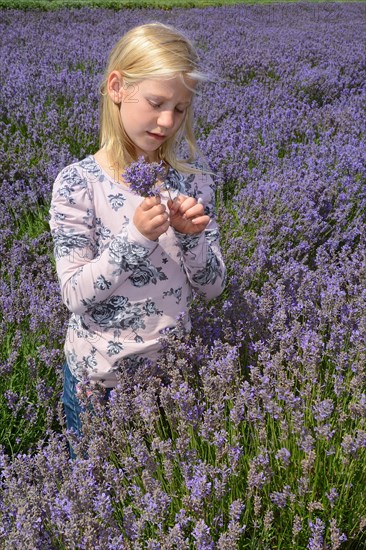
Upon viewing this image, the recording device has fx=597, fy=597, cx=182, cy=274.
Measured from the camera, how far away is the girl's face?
177 cm

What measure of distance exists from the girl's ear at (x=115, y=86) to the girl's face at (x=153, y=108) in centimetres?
1

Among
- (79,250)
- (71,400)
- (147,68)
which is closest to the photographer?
(147,68)

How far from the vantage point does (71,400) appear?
218cm

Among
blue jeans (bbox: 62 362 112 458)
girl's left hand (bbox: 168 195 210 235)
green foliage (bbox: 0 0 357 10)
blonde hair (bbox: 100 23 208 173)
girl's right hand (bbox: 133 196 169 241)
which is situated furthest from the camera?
→ green foliage (bbox: 0 0 357 10)

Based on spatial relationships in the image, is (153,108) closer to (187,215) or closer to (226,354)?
(187,215)

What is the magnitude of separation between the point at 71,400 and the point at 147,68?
46.7 inches

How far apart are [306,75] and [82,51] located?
2510 millimetres

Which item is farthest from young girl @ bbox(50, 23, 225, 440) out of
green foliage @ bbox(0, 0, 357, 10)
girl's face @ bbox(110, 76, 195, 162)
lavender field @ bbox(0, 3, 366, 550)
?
green foliage @ bbox(0, 0, 357, 10)

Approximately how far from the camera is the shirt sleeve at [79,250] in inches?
68.8

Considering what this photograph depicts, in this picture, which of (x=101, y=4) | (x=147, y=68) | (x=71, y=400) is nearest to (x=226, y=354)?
(x=71, y=400)

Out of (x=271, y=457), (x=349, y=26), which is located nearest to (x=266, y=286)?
(x=271, y=457)

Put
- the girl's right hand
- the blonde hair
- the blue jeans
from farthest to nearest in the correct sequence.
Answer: the blue jeans → the blonde hair → the girl's right hand

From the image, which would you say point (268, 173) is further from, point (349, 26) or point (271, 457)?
point (349, 26)

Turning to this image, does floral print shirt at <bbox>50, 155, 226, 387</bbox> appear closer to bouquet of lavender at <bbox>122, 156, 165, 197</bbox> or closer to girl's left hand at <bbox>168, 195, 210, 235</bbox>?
girl's left hand at <bbox>168, 195, 210, 235</bbox>
